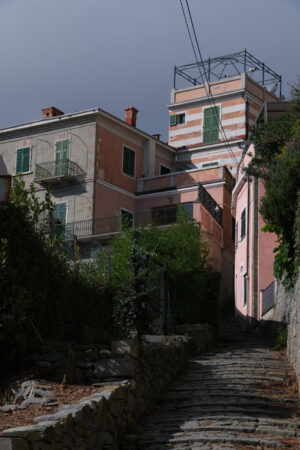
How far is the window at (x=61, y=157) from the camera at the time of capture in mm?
33000

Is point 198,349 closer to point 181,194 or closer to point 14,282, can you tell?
point 14,282

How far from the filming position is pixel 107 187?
33.1 m

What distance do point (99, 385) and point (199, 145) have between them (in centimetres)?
3116

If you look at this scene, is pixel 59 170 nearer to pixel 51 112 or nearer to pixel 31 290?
pixel 51 112

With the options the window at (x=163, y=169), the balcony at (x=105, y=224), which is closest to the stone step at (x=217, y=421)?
the balcony at (x=105, y=224)

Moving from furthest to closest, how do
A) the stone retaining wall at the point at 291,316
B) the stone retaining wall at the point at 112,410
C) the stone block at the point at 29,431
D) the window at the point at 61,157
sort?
1. the window at the point at 61,157
2. the stone retaining wall at the point at 291,316
3. the stone retaining wall at the point at 112,410
4. the stone block at the point at 29,431

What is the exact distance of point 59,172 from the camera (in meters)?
33.0

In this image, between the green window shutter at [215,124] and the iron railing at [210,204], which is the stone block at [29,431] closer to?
the iron railing at [210,204]

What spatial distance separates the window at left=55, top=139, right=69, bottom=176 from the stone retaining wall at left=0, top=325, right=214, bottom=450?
1995cm

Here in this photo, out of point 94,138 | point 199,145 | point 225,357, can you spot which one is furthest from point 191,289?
point 199,145

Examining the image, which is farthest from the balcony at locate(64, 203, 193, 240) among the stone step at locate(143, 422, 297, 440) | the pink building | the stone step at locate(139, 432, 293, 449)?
the stone step at locate(139, 432, 293, 449)

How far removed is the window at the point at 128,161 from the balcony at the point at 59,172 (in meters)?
2.74

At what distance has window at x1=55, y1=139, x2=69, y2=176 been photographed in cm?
3300

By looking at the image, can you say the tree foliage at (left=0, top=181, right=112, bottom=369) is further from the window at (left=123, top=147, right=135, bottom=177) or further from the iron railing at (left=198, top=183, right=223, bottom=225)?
the window at (left=123, top=147, right=135, bottom=177)
